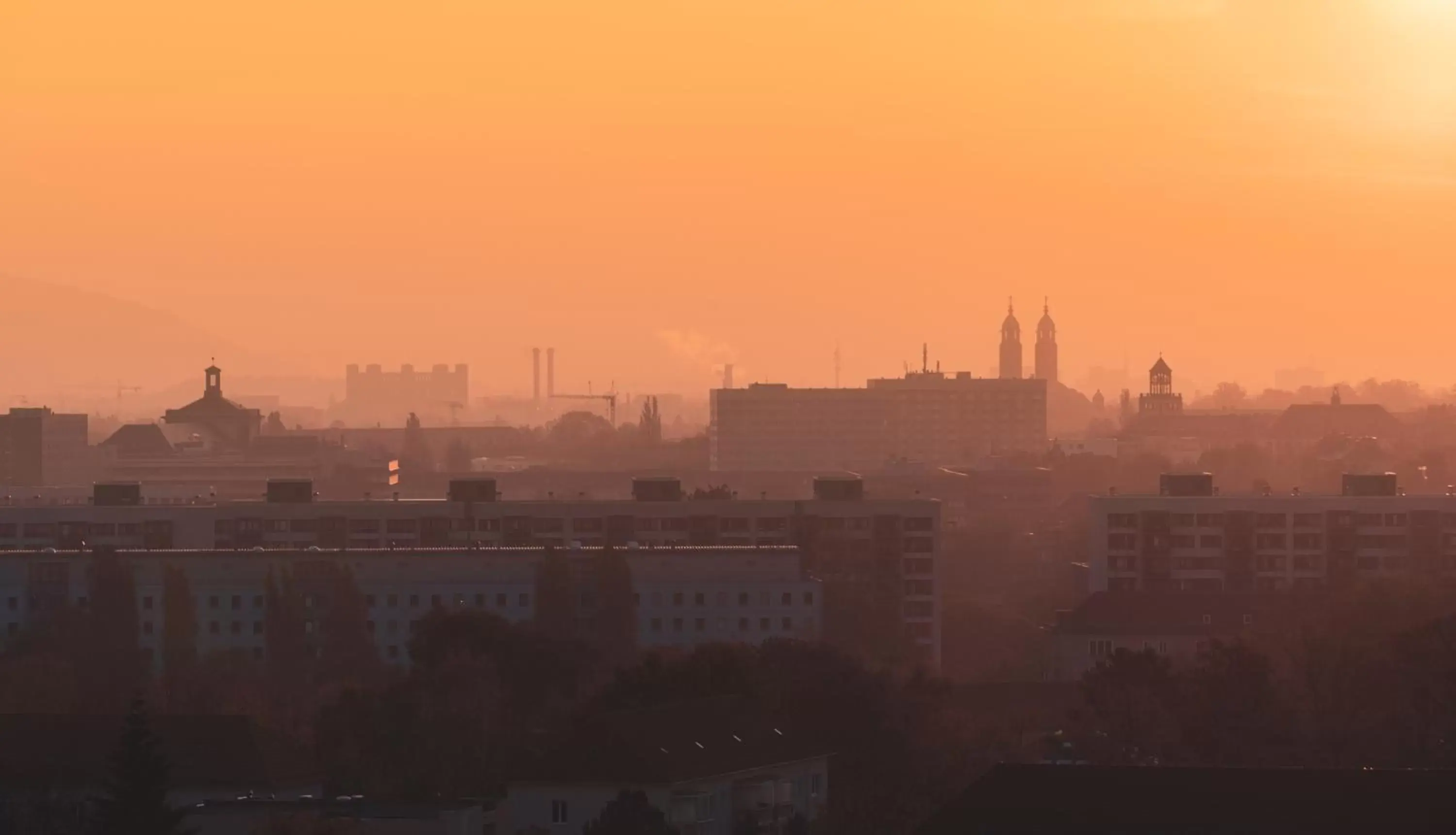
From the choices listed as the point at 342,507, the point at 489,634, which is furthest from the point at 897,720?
the point at 342,507

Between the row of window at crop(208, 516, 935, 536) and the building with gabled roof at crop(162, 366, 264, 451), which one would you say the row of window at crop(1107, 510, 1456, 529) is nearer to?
the row of window at crop(208, 516, 935, 536)

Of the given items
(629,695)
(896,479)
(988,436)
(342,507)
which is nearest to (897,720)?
(629,695)

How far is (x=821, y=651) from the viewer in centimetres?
4384

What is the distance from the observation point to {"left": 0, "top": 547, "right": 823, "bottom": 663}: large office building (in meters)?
55.6

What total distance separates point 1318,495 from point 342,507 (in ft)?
68.3

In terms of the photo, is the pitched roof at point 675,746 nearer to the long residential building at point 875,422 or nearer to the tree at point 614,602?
the tree at point 614,602

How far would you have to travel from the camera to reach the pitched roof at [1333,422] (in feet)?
500

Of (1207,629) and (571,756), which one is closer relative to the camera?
(571,756)

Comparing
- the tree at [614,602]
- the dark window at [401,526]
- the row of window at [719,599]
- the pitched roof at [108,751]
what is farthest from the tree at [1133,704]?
the dark window at [401,526]

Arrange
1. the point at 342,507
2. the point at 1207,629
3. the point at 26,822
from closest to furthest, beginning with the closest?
the point at 26,822 → the point at 1207,629 → the point at 342,507

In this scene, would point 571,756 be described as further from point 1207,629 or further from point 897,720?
point 1207,629

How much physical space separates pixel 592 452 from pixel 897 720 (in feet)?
440

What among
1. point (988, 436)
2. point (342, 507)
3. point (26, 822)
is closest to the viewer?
point (26, 822)

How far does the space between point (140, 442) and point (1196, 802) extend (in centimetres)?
12465
